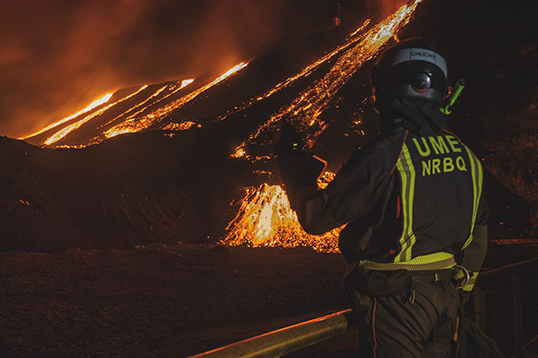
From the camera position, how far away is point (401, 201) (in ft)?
4.91

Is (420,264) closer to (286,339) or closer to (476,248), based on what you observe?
(476,248)

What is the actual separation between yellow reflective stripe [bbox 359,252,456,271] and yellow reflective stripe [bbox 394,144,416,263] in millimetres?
46

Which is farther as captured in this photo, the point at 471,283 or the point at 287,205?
the point at 287,205

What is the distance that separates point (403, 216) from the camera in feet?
4.89

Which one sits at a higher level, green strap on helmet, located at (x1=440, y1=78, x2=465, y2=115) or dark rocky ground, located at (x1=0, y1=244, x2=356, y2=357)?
green strap on helmet, located at (x1=440, y1=78, x2=465, y2=115)

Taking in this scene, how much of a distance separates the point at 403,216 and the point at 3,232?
1570 centimetres

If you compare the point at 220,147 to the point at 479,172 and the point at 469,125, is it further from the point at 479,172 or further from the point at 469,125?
the point at 479,172

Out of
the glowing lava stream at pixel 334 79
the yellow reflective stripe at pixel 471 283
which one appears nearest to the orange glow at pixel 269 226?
the glowing lava stream at pixel 334 79

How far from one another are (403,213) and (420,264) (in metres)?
0.25

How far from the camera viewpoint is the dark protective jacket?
148 centimetres

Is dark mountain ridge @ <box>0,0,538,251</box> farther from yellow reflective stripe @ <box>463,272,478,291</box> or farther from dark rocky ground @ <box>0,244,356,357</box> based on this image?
yellow reflective stripe @ <box>463,272,478,291</box>

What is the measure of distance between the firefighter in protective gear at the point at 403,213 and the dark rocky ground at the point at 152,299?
4.94 metres

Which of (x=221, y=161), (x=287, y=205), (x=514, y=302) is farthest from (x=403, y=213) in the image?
(x=221, y=161)

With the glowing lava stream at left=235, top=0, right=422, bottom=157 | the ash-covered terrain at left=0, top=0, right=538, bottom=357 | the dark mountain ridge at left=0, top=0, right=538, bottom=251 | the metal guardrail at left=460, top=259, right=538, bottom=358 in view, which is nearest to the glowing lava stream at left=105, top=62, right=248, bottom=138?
the ash-covered terrain at left=0, top=0, right=538, bottom=357
